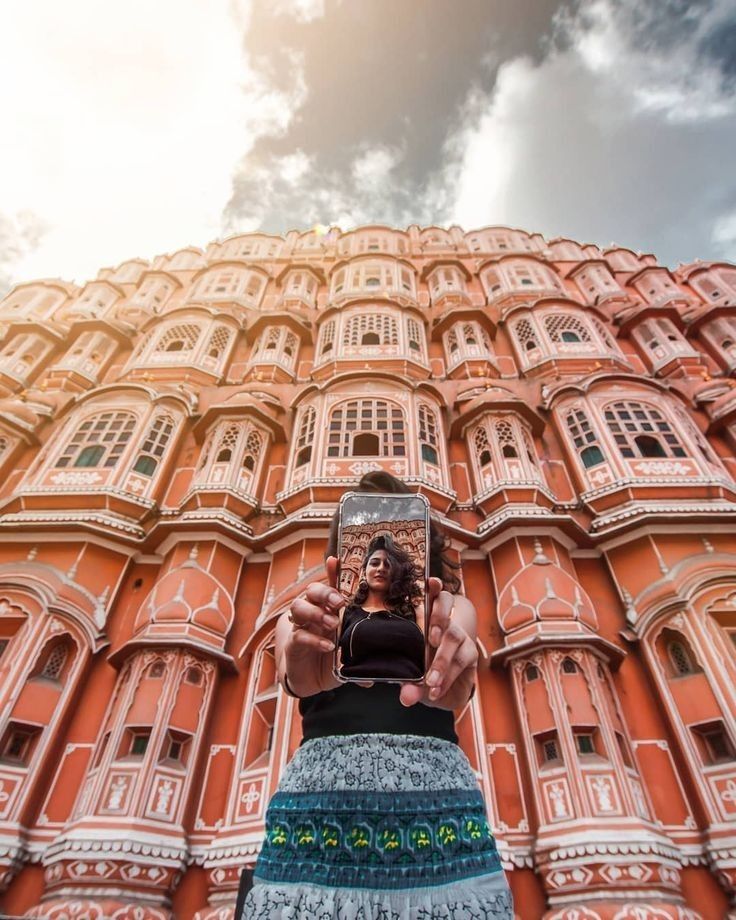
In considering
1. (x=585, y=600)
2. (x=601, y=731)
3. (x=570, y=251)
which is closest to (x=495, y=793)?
(x=601, y=731)

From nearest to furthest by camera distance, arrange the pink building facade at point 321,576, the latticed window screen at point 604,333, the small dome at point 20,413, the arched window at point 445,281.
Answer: the pink building facade at point 321,576 → the small dome at point 20,413 → the latticed window screen at point 604,333 → the arched window at point 445,281

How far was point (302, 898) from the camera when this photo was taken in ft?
7.34

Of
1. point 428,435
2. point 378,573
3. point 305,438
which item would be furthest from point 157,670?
point 378,573

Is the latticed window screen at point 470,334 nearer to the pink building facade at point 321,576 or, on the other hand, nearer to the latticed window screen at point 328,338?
the pink building facade at point 321,576

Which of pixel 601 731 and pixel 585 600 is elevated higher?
pixel 585 600

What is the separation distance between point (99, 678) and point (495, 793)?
7251 mm

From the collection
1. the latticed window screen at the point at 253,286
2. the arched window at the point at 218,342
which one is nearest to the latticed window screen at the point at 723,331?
the arched window at the point at 218,342

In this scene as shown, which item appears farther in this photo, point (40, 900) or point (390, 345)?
point (390, 345)

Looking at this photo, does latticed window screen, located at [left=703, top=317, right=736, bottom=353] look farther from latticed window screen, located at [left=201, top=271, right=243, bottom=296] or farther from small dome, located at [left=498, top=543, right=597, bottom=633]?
latticed window screen, located at [left=201, top=271, right=243, bottom=296]

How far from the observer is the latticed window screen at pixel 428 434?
13887mm

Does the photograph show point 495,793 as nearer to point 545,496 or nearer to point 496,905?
point 545,496

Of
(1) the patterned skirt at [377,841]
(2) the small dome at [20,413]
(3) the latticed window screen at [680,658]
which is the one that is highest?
(2) the small dome at [20,413]

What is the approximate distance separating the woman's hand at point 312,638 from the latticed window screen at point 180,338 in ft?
58.3

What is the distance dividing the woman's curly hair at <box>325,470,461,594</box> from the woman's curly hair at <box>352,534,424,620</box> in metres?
0.45
